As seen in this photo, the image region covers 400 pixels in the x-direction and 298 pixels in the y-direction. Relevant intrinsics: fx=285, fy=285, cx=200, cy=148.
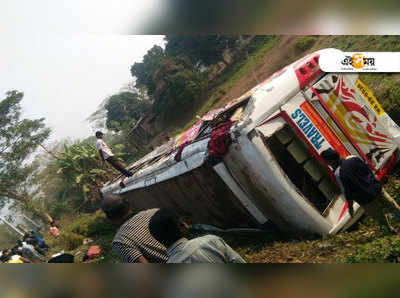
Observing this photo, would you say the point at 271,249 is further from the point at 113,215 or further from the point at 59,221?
the point at 59,221

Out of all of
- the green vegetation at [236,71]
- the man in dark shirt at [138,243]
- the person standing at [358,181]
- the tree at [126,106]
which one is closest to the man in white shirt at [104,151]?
the man in dark shirt at [138,243]

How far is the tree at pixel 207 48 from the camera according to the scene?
17.4m

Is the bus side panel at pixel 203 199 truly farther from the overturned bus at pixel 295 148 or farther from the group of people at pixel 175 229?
the group of people at pixel 175 229

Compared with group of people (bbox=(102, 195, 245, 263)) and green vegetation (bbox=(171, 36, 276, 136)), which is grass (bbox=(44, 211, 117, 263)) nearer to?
green vegetation (bbox=(171, 36, 276, 136))

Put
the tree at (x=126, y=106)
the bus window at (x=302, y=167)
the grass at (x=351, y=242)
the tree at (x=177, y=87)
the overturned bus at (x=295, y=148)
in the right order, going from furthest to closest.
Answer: the tree at (x=126, y=106), the tree at (x=177, y=87), the bus window at (x=302, y=167), the overturned bus at (x=295, y=148), the grass at (x=351, y=242)

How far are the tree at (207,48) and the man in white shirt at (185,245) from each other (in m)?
15.3

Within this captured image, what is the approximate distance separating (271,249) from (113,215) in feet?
8.50

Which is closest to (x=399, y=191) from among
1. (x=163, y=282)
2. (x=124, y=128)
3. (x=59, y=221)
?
(x=163, y=282)

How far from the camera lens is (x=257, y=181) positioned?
4.05 m

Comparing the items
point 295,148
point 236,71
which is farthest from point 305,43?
point 295,148

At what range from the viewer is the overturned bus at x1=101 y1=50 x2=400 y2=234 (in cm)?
395

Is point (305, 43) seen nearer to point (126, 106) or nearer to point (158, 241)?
point (126, 106)

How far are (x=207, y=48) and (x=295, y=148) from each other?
14960 mm

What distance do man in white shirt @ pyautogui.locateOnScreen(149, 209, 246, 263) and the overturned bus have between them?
2.21 meters
